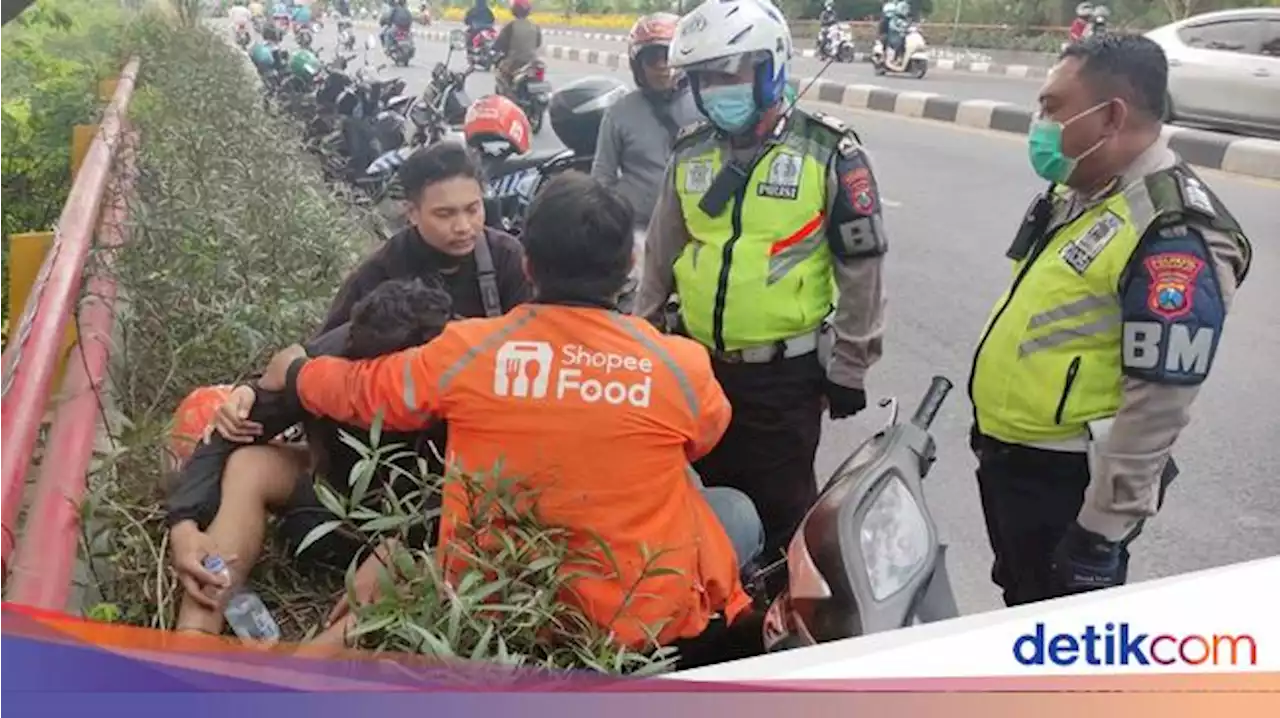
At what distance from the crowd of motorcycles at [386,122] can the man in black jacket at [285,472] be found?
1935 mm

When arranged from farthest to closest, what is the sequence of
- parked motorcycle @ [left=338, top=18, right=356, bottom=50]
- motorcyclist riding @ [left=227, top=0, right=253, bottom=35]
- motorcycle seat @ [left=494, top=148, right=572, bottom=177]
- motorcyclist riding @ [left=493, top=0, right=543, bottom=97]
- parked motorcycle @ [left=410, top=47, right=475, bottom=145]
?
motorcyclist riding @ [left=227, top=0, right=253, bottom=35] → parked motorcycle @ [left=338, top=18, right=356, bottom=50] → motorcyclist riding @ [left=493, top=0, right=543, bottom=97] → parked motorcycle @ [left=410, top=47, right=475, bottom=145] → motorcycle seat @ [left=494, top=148, right=572, bottom=177]

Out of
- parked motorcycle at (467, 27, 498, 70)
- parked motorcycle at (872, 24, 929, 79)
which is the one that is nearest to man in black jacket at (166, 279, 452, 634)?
parked motorcycle at (467, 27, 498, 70)

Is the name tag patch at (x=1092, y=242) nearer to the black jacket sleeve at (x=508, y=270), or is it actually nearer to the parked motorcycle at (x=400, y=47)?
the black jacket sleeve at (x=508, y=270)

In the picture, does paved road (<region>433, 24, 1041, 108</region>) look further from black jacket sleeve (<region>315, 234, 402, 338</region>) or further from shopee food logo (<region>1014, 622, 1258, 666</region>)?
shopee food logo (<region>1014, 622, 1258, 666</region>)

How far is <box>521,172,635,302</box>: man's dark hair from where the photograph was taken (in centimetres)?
198

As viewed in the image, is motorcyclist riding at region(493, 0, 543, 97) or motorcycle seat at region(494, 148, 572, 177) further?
motorcyclist riding at region(493, 0, 543, 97)

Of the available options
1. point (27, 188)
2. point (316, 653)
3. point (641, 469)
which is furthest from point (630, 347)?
point (27, 188)

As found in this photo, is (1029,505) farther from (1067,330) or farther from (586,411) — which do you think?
(586,411)

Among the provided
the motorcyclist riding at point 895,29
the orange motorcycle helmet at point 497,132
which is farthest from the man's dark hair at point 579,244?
the motorcyclist riding at point 895,29

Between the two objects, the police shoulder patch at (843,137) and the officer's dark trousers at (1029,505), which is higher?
the police shoulder patch at (843,137)

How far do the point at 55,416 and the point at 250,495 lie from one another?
13.6 inches

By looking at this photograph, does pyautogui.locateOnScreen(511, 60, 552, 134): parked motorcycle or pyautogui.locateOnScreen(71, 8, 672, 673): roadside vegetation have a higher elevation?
pyautogui.locateOnScreen(71, 8, 672, 673): roadside vegetation

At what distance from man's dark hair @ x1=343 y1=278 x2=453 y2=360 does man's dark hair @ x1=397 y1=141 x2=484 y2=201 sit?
0.64 meters

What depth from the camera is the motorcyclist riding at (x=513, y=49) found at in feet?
33.4
